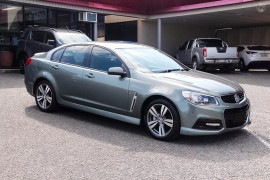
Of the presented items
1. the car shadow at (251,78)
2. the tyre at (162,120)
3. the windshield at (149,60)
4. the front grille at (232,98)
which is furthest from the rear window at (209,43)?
the tyre at (162,120)

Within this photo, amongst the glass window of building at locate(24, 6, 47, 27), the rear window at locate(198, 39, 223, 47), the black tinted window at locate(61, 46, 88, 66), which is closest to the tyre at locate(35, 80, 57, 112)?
the black tinted window at locate(61, 46, 88, 66)

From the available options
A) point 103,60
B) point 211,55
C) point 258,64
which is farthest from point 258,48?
point 103,60

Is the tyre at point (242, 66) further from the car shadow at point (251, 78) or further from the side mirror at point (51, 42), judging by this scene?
the side mirror at point (51, 42)

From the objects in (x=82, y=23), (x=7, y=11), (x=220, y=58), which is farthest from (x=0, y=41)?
(x=220, y=58)

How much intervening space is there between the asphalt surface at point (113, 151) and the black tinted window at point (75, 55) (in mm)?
1067

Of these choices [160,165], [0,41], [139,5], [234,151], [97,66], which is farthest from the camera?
[139,5]

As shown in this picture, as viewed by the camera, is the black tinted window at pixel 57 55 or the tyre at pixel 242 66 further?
the tyre at pixel 242 66

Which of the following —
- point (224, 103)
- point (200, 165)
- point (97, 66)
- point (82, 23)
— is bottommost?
point (200, 165)

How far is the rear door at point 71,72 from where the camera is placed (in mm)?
6977

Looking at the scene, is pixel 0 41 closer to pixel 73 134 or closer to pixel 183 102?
pixel 73 134

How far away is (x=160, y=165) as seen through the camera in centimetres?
473

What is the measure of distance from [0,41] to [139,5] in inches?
312

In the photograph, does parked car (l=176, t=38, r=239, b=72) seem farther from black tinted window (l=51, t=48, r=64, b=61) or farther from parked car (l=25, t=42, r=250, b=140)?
black tinted window (l=51, t=48, r=64, b=61)

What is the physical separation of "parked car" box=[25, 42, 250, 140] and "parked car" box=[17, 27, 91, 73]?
5.67 metres
